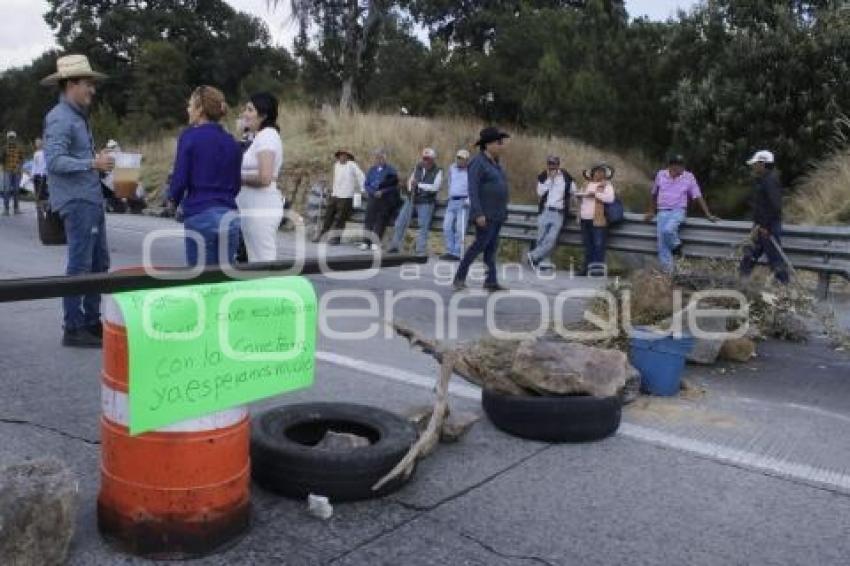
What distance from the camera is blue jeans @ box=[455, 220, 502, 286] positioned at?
32.8 ft

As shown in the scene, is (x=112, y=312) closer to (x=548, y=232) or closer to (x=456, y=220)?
(x=548, y=232)

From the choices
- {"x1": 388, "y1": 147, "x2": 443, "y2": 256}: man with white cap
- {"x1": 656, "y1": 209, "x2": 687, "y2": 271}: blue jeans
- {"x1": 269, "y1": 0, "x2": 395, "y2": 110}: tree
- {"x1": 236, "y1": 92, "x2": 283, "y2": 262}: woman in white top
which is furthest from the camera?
{"x1": 269, "y1": 0, "x2": 395, "y2": 110}: tree

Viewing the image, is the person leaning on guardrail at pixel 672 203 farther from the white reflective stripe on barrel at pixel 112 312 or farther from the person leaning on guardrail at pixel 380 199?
the white reflective stripe on barrel at pixel 112 312

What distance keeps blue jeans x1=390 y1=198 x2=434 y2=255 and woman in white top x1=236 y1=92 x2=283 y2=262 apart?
8417mm

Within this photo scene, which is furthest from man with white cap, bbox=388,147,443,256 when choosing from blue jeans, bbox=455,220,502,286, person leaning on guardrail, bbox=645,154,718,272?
blue jeans, bbox=455,220,502,286

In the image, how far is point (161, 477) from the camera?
3078 mm

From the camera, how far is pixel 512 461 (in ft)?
14.3

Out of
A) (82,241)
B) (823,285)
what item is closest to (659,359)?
(82,241)

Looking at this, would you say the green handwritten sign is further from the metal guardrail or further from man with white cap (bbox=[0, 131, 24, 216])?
man with white cap (bbox=[0, 131, 24, 216])

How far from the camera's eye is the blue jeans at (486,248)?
999cm

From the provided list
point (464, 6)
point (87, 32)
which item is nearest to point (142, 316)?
point (464, 6)

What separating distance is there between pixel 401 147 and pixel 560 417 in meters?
17.6

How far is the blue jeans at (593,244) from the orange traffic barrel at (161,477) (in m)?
9.98

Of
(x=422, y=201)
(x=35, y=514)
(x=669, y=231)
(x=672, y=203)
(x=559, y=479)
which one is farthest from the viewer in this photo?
(x=422, y=201)
